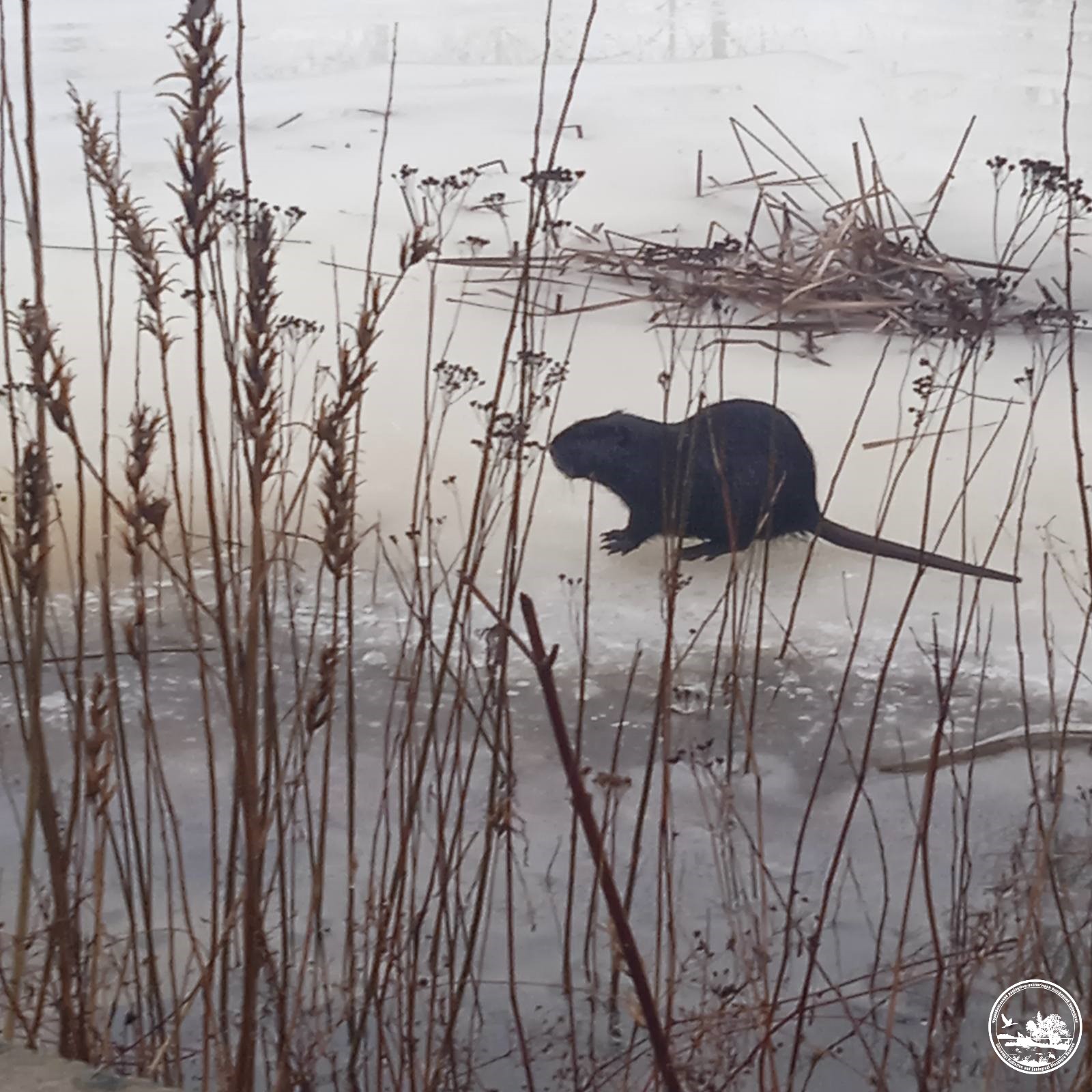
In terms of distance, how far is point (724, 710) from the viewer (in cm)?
154

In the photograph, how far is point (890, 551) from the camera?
1.57 m

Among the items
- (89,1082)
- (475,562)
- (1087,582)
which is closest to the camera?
(89,1082)

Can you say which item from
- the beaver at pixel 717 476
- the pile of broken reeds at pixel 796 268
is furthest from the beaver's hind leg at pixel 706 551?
the pile of broken reeds at pixel 796 268

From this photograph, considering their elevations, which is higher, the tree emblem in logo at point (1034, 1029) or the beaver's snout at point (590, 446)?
the beaver's snout at point (590, 446)

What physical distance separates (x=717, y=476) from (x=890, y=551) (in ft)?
0.72

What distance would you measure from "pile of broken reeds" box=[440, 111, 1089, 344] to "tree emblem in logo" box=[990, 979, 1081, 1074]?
2.62 feet

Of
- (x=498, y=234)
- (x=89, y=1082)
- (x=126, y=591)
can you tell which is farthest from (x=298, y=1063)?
(x=498, y=234)

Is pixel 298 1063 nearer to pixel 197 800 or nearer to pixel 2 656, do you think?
pixel 197 800

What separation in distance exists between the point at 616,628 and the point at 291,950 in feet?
1.78

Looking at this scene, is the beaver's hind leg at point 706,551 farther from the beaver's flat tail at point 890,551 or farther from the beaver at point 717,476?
the beaver's flat tail at point 890,551

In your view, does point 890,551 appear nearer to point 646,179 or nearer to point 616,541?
point 616,541

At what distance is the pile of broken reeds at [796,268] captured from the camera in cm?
171

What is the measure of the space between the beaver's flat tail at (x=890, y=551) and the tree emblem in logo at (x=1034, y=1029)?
1.63 ft

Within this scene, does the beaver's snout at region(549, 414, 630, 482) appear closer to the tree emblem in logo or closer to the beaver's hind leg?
Result: the beaver's hind leg
